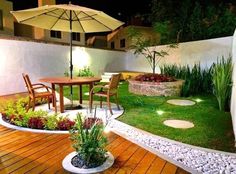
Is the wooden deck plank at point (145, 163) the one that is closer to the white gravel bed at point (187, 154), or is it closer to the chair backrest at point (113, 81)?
the white gravel bed at point (187, 154)

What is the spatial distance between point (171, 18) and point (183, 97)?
6018 mm

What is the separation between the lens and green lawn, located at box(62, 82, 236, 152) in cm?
343

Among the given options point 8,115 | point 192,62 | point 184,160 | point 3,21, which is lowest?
point 184,160

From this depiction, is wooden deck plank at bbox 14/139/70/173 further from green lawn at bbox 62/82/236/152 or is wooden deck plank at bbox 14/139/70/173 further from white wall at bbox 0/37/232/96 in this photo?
white wall at bbox 0/37/232/96

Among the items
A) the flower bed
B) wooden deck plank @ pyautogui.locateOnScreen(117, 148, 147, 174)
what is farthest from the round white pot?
the flower bed

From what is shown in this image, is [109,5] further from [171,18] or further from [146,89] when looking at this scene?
[146,89]

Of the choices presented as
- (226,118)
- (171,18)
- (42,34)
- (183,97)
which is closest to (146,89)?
(183,97)

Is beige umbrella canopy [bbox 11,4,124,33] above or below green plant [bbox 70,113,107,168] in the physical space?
above

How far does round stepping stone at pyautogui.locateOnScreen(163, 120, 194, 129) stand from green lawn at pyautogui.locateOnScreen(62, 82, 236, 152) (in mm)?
105

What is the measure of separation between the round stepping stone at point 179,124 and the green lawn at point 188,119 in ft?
0.35

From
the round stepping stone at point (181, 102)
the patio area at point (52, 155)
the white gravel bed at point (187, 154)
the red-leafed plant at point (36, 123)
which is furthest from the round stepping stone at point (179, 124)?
the red-leafed plant at point (36, 123)

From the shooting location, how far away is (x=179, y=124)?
4199mm

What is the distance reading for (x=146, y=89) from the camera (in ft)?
23.0

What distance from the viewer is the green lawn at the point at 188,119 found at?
11.3 ft
